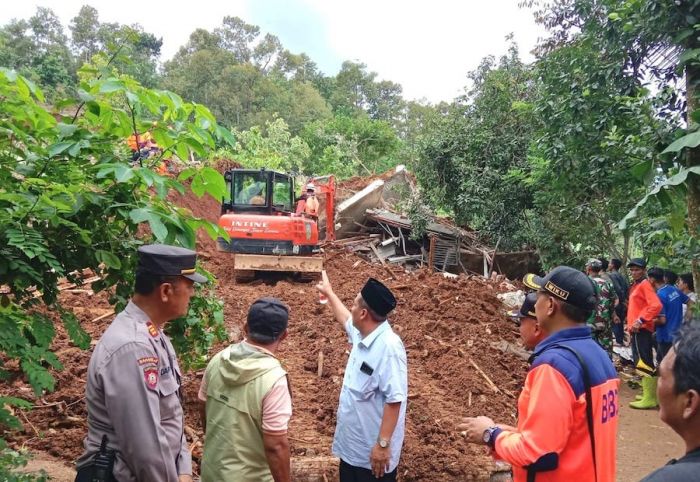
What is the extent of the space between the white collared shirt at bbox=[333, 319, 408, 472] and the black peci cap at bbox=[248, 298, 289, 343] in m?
0.71

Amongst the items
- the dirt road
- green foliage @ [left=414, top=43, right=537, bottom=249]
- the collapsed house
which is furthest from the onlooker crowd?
the collapsed house

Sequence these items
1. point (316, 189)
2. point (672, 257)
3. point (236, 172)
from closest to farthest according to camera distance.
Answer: point (672, 257) → point (236, 172) → point (316, 189)

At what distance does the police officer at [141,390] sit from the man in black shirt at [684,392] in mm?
1718

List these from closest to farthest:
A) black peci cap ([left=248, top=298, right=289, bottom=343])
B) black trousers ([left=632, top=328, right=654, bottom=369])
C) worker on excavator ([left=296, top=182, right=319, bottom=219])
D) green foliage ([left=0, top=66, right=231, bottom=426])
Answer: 1. green foliage ([left=0, top=66, right=231, bottom=426])
2. black peci cap ([left=248, top=298, right=289, bottom=343])
3. black trousers ([left=632, top=328, right=654, bottom=369])
4. worker on excavator ([left=296, top=182, right=319, bottom=219])

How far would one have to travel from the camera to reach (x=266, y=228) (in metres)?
12.2

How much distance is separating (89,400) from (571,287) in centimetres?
207

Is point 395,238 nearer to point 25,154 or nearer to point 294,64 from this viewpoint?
point 25,154

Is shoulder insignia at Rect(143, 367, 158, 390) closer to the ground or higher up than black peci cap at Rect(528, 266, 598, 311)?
closer to the ground

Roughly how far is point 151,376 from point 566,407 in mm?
1650

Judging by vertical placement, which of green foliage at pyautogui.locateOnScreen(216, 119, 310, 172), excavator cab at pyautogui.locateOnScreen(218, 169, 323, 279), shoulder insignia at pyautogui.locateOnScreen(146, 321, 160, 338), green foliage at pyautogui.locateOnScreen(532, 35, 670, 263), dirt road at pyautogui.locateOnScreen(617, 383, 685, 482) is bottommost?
dirt road at pyautogui.locateOnScreen(617, 383, 685, 482)

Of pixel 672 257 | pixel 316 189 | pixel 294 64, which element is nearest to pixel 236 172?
pixel 316 189

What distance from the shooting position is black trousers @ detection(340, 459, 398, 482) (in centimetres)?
321

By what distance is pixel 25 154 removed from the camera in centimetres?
267

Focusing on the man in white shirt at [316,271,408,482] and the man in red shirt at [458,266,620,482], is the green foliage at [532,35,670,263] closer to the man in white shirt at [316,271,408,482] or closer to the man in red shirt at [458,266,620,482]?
the man in white shirt at [316,271,408,482]
